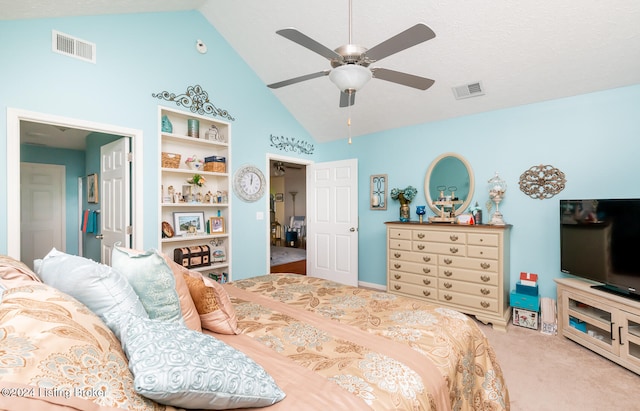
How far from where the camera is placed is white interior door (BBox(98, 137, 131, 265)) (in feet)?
9.71

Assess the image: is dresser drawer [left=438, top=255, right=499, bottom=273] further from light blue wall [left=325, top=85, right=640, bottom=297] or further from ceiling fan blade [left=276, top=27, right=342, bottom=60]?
ceiling fan blade [left=276, top=27, right=342, bottom=60]

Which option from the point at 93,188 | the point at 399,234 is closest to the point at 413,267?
the point at 399,234

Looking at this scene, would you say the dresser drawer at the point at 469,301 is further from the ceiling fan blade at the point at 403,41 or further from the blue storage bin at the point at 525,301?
the ceiling fan blade at the point at 403,41

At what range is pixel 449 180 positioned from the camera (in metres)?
3.83

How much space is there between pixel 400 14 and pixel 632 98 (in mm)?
2369

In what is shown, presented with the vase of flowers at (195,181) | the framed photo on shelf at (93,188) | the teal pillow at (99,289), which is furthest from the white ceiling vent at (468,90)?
the framed photo on shelf at (93,188)

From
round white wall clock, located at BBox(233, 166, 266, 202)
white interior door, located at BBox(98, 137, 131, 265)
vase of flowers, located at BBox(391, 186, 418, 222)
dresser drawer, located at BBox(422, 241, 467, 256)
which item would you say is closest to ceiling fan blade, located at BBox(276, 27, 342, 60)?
white interior door, located at BBox(98, 137, 131, 265)

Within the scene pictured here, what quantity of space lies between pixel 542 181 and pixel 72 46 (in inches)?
190

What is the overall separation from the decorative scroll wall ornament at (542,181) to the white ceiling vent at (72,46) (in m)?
4.60

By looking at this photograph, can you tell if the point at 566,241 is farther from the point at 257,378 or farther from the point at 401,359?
the point at 257,378

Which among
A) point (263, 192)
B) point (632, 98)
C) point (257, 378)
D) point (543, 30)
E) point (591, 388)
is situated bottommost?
point (591, 388)

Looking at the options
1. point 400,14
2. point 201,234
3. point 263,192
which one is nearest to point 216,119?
point 263,192

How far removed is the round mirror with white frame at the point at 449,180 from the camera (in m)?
3.68

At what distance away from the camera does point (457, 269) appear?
3285mm
